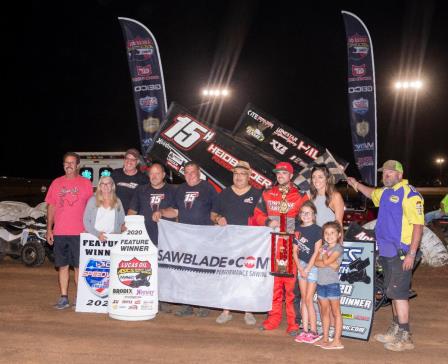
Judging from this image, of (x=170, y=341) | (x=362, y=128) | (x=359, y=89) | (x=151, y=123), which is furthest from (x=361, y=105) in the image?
(x=170, y=341)

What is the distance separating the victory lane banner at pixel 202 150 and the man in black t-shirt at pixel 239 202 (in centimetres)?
211

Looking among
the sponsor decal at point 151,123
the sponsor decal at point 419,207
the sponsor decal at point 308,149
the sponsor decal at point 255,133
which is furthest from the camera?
the sponsor decal at point 151,123

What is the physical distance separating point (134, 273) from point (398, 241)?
11.3ft

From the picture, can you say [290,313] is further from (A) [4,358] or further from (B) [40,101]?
(B) [40,101]

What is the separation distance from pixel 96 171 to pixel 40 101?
71.5 metres

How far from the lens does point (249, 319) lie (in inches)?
291

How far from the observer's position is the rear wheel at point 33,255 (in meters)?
12.0

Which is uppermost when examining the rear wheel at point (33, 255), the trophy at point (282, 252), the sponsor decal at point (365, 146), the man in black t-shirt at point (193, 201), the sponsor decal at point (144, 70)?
the sponsor decal at point (144, 70)

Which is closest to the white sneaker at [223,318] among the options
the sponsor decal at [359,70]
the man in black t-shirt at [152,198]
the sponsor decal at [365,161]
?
the man in black t-shirt at [152,198]

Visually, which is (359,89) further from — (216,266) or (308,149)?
(216,266)

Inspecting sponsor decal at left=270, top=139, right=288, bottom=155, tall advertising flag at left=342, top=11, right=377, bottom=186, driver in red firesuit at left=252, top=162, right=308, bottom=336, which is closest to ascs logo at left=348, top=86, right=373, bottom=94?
tall advertising flag at left=342, top=11, right=377, bottom=186

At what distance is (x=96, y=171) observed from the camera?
1673 centimetres

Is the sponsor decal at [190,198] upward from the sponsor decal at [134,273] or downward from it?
upward

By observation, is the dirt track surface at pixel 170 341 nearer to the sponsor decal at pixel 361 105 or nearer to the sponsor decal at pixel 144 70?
the sponsor decal at pixel 361 105
